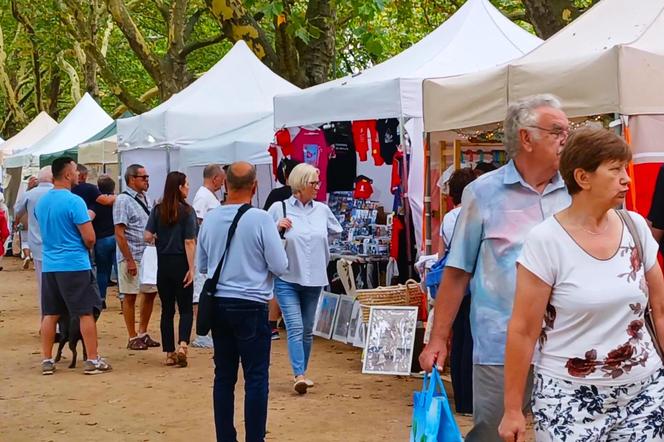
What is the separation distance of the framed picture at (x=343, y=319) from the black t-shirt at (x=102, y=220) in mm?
3742

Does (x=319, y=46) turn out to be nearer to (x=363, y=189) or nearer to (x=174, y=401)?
(x=363, y=189)

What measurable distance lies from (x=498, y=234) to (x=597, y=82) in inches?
116

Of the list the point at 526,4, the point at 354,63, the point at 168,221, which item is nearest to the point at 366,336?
the point at 168,221

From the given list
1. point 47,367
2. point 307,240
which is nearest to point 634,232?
point 307,240

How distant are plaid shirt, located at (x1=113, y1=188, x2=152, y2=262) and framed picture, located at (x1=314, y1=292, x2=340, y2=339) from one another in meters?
1.91

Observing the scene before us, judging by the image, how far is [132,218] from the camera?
10.1m

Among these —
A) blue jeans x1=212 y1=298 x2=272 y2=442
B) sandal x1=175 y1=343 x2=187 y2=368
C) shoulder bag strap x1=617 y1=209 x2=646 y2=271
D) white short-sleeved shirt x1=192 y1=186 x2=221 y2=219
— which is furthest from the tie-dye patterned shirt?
white short-sleeved shirt x1=192 y1=186 x2=221 y2=219

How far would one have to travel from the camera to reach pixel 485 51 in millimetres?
10312

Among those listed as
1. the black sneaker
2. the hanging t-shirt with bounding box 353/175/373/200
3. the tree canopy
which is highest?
the tree canopy

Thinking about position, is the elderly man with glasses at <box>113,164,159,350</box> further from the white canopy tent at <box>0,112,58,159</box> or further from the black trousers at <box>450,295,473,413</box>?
the white canopy tent at <box>0,112,58,159</box>

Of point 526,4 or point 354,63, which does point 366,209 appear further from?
point 354,63

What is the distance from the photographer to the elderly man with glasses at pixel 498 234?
3.84 meters

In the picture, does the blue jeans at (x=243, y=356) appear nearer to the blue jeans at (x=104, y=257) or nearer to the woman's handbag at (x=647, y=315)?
the woman's handbag at (x=647, y=315)

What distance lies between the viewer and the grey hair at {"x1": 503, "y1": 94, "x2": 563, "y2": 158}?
3833mm
